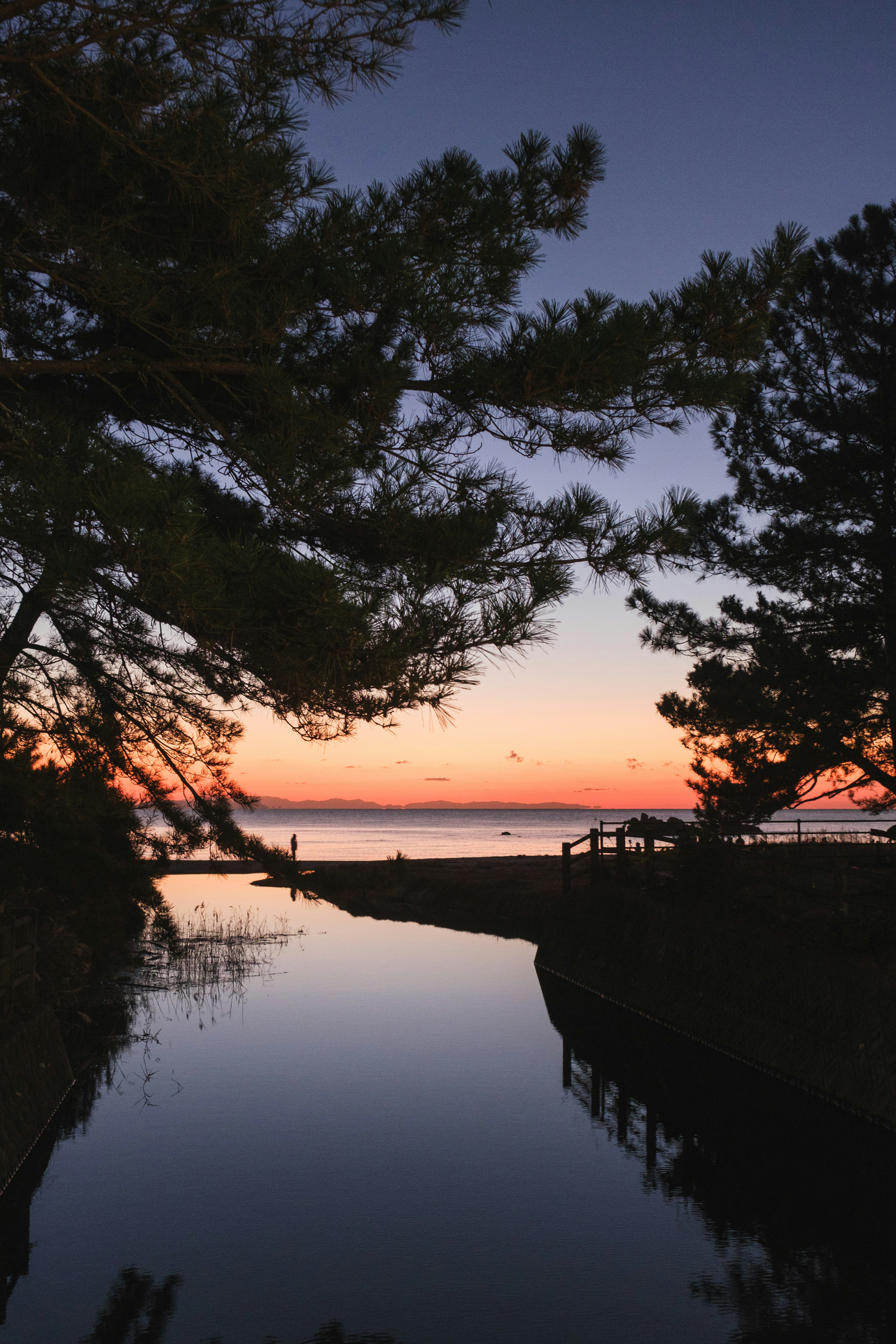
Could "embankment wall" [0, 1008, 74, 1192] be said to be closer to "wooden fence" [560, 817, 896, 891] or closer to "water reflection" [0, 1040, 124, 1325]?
"water reflection" [0, 1040, 124, 1325]

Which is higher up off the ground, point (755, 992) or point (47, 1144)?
point (755, 992)

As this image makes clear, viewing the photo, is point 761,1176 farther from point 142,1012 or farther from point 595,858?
point 142,1012

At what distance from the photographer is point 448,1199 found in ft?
32.0

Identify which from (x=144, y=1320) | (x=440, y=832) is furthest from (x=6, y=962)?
(x=440, y=832)

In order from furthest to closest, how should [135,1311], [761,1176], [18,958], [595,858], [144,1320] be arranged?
[595,858] → [18,958] → [761,1176] → [135,1311] → [144,1320]

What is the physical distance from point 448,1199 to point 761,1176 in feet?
10.7

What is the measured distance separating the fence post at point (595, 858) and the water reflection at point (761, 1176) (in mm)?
5020

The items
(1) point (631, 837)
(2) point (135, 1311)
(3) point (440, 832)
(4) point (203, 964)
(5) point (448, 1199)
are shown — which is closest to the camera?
(2) point (135, 1311)

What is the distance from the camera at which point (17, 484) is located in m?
6.09

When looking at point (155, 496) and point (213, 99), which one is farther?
point (213, 99)

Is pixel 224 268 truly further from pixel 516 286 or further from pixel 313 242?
pixel 516 286

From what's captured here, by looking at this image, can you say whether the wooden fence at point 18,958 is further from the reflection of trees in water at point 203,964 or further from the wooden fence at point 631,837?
the wooden fence at point 631,837

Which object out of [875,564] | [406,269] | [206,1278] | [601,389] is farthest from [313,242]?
[875,564]

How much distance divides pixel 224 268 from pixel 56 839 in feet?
28.4
